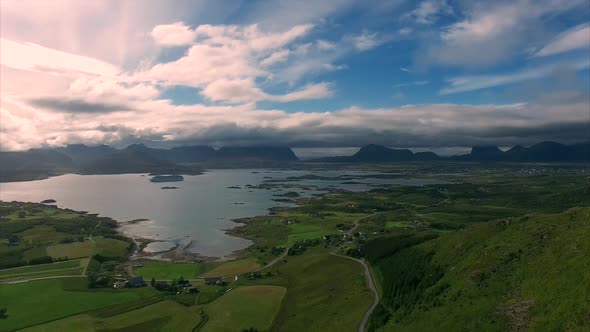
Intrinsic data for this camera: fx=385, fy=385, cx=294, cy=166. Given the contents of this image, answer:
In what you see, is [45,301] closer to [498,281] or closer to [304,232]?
[498,281]

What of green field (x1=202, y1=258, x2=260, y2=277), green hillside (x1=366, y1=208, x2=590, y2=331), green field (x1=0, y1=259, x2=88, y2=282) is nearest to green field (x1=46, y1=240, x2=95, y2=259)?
green field (x1=0, y1=259, x2=88, y2=282)

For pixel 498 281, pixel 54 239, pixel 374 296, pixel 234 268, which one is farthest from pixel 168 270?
pixel 498 281

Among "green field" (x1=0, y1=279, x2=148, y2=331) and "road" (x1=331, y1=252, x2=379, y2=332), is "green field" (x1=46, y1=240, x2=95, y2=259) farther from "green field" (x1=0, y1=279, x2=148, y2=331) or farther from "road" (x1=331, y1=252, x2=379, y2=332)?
"road" (x1=331, y1=252, x2=379, y2=332)

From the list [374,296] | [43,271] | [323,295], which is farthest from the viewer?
[43,271]

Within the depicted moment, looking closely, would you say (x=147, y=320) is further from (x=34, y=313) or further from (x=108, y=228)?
(x=108, y=228)

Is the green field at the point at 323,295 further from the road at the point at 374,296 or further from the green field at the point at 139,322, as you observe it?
the green field at the point at 139,322

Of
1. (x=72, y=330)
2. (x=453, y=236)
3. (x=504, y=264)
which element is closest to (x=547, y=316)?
(x=504, y=264)
